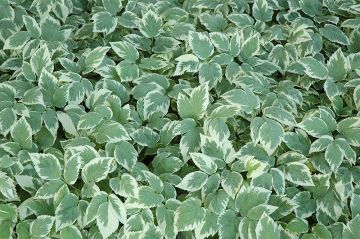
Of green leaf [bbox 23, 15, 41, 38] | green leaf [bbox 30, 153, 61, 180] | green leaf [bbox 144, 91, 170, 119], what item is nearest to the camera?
green leaf [bbox 30, 153, 61, 180]

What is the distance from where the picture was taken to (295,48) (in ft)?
5.95

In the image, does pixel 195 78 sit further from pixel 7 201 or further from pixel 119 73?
pixel 7 201

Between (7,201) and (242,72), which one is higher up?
(242,72)

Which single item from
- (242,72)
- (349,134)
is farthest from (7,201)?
(349,134)

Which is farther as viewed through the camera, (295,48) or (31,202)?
(295,48)

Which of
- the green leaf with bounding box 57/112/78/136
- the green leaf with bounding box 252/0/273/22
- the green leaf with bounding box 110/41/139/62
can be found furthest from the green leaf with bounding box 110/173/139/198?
the green leaf with bounding box 252/0/273/22

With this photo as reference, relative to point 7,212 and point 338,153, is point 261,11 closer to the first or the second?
point 338,153

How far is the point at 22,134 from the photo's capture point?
4.88 feet

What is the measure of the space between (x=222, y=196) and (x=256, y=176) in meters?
0.11

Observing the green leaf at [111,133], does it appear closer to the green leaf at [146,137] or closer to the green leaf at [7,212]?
the green leaf at [146,137]

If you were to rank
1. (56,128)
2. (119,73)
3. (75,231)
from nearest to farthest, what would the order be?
(75,231)
(56,128)
(119,73)

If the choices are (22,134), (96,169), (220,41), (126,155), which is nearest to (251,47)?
(220,41)

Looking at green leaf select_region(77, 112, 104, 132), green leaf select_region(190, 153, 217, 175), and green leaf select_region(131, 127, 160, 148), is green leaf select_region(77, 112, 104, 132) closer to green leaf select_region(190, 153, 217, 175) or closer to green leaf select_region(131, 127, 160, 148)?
green leaf select_region(131, 127, 160, 148)

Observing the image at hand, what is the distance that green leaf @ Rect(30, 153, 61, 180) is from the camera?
4.56ft
